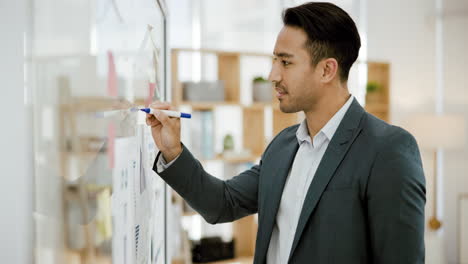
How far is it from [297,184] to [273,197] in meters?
0.08

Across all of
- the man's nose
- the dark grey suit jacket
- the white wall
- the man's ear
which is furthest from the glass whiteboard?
the man's ear

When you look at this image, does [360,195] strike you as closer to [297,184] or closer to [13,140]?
[297,184]

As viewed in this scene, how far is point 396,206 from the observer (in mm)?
1079

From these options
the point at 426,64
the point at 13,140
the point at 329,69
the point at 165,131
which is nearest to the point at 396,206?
the point at 329,69

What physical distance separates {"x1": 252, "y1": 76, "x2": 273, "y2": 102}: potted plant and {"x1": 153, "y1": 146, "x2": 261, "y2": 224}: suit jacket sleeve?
2153 millimetres

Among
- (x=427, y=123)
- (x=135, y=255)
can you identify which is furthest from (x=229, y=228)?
(x=135, y=255)

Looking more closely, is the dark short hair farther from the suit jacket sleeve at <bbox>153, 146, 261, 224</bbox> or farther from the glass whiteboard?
the glass whiteboard

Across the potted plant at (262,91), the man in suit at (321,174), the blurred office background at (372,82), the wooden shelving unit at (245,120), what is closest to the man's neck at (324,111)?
the man in suit at (321,174)

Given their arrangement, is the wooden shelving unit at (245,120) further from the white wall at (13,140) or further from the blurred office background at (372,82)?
the white wall at (13,140)

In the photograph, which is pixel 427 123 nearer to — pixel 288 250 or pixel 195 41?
pixel 195 41

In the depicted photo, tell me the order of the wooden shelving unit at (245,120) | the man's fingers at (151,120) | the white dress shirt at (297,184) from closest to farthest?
the man's fingers at (151,120) → the white dress shirt at (297,184) → the wooden shelving unit at (245,120)

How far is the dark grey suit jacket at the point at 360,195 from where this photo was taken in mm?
1087

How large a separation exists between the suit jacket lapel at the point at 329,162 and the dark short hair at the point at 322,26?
0.22 m

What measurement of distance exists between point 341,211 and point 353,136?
212 millimetres
